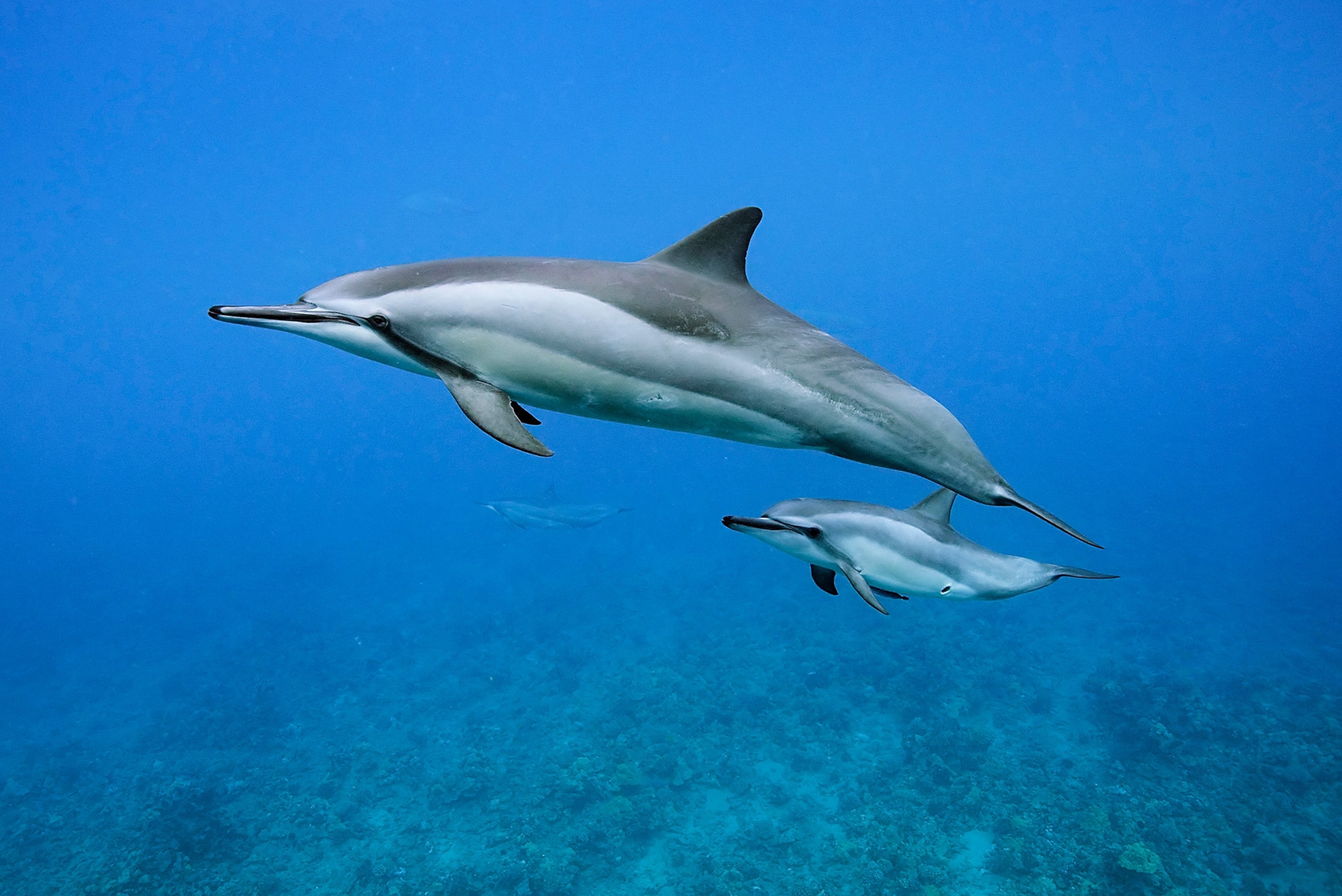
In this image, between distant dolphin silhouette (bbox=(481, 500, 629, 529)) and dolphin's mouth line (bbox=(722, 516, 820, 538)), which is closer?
dolphin's mouth line (bbox=(722, 516, 820, 538))

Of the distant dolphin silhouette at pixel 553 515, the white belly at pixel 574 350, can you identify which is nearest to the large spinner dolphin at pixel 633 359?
the white belly at pixel 574 350

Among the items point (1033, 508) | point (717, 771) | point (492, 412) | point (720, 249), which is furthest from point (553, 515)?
point (1033, 508)

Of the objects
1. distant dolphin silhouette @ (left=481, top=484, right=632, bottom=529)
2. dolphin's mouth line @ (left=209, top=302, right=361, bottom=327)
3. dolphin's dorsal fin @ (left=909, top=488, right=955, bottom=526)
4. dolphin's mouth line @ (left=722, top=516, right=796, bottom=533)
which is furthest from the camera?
distant dolphin silhouette @ (left=481, top=484, right=632, bottom=529)

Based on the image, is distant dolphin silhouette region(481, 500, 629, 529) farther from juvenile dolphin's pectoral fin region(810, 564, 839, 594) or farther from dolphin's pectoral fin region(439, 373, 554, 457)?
dolphin's pectoral fin region(439, 373, 554, 457)

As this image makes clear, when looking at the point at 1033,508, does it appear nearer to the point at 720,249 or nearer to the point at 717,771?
the point at 720,249

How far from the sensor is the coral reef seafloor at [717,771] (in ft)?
25.4

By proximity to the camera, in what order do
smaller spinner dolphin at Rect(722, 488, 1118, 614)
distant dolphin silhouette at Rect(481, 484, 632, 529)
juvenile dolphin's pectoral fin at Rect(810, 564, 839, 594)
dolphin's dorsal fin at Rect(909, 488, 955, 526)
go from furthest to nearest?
1. distant dolphin silhouette at Rect(481, 484, 632, 529)
2. dolphin's dorsal fin at Rect(909, 488, 955, 526)
3. juvenile dolphin's pectoral fin at Rect(810, 564, 839, 594)
4. smaller spinner dolphin at Rect(722, 488, 1118, 614)

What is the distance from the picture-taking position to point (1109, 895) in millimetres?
6938

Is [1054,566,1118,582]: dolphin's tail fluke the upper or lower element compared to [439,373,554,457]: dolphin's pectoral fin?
lower

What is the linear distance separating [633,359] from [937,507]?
8.46 feet

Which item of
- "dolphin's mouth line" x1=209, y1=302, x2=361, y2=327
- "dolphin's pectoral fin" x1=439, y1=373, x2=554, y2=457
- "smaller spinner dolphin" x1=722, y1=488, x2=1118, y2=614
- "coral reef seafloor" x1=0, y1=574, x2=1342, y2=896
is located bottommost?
"coral reef seafloor" x1=0, y1=574, x2=1342, y2=896

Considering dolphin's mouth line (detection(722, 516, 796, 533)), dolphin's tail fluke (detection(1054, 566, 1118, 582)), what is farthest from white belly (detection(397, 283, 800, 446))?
dolphin's tail fluke (detection(1054, 566, 1118, 582))

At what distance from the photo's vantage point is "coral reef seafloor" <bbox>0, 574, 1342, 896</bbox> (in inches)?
305

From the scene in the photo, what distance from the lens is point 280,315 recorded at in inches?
77.0
